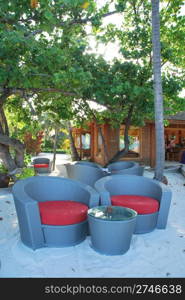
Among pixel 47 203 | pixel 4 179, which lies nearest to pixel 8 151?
pixel 4 179

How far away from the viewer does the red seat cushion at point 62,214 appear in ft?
12.8

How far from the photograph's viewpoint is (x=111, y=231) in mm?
3617

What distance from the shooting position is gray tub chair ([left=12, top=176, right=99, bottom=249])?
3.80 meters

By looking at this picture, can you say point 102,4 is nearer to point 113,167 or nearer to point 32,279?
point 113,167

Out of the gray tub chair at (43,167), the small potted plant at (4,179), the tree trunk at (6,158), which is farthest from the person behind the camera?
the gray tub chair at (43,167)

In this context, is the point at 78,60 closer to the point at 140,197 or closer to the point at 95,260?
the point at 140,197

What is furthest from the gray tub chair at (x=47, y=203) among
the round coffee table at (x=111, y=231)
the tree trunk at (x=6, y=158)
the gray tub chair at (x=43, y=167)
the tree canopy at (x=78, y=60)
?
the gray tub chair at (x=43, y=167)

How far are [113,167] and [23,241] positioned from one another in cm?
504

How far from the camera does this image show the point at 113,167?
8.70 m

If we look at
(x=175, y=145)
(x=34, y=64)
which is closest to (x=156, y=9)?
(x=34, y=64)

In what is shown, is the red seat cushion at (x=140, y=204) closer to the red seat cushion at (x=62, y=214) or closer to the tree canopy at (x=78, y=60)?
the red seat cushion at (x=62, y=214)

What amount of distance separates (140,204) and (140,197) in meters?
0.49

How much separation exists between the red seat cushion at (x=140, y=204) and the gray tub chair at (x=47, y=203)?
0.59m

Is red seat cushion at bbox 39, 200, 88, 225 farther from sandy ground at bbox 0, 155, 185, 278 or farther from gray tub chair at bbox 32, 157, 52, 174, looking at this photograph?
gray tub chair at bbox 32, 157, 52, 174
